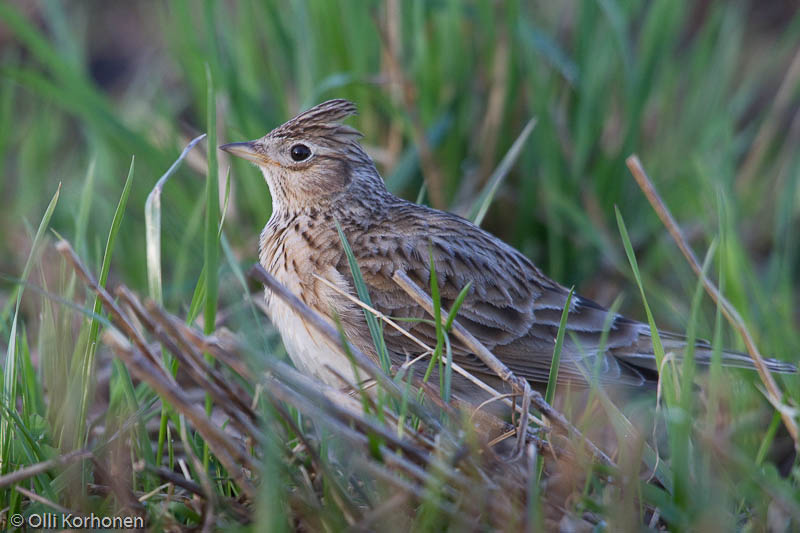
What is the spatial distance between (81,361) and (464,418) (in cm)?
133

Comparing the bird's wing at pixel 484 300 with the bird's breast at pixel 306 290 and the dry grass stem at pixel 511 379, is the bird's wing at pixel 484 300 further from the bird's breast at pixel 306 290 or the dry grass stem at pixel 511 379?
the dry grass stem at pixel 511 379

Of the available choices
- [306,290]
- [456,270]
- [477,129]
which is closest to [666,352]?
[456,270]

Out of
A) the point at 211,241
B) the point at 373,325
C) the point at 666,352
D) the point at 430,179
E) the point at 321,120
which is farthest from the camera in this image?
the point at 430,179

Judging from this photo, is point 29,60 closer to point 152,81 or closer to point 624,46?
point 152,81

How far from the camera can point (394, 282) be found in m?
3.58

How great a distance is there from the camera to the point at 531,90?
4910 mm

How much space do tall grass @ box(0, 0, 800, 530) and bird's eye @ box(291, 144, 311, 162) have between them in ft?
1.70

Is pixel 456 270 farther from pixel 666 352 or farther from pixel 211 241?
pixel 211 241

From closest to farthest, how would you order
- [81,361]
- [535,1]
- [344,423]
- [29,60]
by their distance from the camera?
1. [344,423]
2. [81,361]
3. [535,1]
4. [29,60]

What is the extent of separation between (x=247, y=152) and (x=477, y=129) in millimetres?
1780

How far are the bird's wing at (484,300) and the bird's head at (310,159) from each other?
1.10 ft

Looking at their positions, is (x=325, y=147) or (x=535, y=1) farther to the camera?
(x=535, y=1)

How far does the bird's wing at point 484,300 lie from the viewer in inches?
142

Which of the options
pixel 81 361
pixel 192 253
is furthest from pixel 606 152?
pixel 81 361
